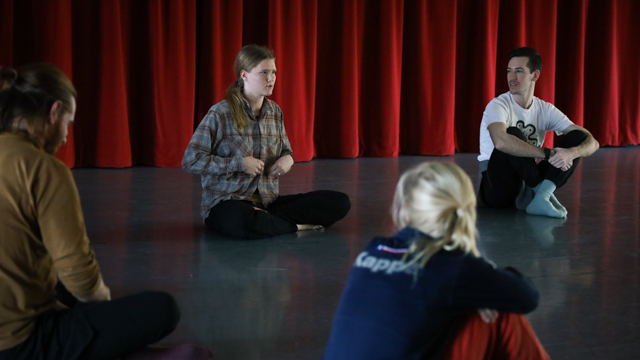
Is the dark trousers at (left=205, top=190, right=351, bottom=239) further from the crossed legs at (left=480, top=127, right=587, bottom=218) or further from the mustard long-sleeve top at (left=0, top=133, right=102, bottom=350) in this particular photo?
the mustard long-sleeve top at (left=0, top=133, right=102, bottom=350)

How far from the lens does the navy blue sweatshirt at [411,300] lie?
3.97 ft

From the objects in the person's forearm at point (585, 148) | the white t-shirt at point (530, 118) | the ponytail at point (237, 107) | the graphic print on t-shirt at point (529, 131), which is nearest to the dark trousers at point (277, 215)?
the ponytail at point (237, 107)

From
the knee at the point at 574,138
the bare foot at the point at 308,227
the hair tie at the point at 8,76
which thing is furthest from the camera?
the knee at the point at 574,138

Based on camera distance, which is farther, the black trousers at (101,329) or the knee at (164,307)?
the knee at (164,307)

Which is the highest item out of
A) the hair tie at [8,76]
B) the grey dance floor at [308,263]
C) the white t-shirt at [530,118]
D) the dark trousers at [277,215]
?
the hair tie at [8,76]

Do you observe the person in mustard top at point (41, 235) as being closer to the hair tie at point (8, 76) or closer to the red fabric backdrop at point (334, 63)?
the hair tie at point (8, 76)

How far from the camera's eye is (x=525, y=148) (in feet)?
11.1

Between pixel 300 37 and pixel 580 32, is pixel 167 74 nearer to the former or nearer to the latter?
pixel 300 37

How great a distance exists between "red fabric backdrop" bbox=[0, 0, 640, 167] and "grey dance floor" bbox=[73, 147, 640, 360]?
897 millimetres

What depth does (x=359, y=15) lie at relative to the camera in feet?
19.5

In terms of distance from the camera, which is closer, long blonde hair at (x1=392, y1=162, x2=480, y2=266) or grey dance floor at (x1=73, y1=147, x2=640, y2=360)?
long blonde hair at (x1=392, y1=162, x2=480, y2=266)

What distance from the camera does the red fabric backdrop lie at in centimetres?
490

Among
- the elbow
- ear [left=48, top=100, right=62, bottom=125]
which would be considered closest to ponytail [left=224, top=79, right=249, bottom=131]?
the elbow

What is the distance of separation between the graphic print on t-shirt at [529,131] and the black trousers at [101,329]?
2.51m
